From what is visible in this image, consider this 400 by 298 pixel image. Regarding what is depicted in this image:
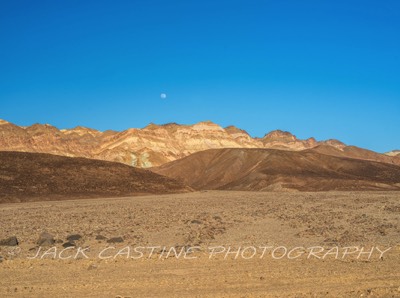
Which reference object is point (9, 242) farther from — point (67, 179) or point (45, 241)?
point (67, 179)

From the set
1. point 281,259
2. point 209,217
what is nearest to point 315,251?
point 281,259

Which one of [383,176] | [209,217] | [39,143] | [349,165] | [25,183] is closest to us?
[209,217]

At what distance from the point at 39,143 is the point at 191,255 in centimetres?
17798

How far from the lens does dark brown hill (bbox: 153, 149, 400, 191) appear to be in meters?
91.6

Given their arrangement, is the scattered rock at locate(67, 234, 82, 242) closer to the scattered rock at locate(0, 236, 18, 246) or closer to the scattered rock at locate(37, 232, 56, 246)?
the scattered rock at locate(37, 232, 56, 246)

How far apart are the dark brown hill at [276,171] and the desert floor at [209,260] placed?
6278cm

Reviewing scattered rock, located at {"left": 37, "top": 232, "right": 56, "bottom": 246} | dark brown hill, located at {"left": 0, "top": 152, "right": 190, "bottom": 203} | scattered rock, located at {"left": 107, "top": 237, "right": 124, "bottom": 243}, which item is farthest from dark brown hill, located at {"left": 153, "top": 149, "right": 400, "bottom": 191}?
scattered rock, located at {"left": 37, "top": 232, "right": 56, "bottom": 246}

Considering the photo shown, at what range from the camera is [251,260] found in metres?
15.4

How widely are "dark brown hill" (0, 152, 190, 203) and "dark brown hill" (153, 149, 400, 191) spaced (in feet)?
88.1

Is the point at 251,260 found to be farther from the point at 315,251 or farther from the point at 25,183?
the point at 25,183

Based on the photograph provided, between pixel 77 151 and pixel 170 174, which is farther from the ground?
pixel 77 151

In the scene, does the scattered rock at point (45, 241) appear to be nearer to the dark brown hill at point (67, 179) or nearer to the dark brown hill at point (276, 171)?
the dark brown hill at point (67, 179)

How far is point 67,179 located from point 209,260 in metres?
50.4

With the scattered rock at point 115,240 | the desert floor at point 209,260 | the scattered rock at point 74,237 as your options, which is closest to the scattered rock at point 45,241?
the desert floor at point 209,260
